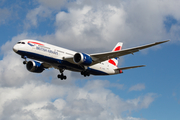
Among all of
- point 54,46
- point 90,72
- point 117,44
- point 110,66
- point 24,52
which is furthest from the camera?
point 117,44

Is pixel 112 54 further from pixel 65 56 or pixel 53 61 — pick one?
pixel 53 61

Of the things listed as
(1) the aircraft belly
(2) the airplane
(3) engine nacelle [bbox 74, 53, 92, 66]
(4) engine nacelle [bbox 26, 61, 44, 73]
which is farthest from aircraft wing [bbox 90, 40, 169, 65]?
(4) engine nacelle [bbox 26, 61, 44, 73]

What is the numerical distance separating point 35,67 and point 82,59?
11079mm

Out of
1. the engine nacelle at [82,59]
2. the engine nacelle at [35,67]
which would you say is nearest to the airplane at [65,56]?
the engine nacelle at [82,59]

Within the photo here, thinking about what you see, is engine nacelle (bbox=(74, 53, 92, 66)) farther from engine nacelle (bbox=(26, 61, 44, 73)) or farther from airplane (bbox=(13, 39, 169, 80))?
engine nacelle (bbox=(26, 61, 44, 73))

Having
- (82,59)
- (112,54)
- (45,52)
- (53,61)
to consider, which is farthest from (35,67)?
(112,54)

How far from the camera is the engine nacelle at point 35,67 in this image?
4384 centimetres

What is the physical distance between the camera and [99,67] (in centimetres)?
4291

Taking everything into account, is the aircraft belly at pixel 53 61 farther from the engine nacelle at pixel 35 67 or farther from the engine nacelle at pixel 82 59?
the engine nacelle at pixel 35 67

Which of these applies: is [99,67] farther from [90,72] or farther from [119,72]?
[119,72]

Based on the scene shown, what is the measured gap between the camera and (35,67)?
43.9 meters

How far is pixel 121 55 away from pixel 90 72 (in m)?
7.28

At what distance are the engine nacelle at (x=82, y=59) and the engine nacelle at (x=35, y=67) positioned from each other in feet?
31.9

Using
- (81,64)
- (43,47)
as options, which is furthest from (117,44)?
(43,47)
